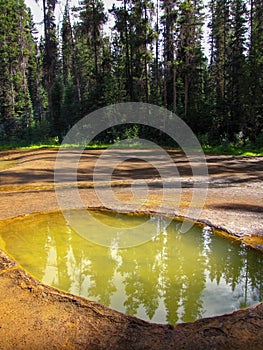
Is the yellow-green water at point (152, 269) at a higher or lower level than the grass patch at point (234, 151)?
lower

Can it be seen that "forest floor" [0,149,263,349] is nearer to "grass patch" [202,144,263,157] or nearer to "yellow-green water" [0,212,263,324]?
"yellow-green water" [0,212,263,324]

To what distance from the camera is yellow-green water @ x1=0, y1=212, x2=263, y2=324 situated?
377 centimetres

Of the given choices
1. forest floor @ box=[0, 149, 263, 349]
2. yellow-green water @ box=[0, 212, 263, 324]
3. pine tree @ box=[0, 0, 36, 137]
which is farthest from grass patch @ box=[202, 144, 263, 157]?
A: pine tree @ box=[0, 0, 36, 137]

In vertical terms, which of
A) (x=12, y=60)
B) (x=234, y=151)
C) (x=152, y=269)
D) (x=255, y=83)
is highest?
(x=12, y=60)

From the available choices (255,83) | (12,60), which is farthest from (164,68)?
(12,60)

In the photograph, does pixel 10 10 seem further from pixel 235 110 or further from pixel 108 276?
pixel 108 276

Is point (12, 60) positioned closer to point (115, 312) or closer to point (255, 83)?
point (255, 83)

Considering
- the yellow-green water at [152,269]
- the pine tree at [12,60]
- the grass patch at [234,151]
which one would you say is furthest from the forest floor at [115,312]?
the pine tree at [12,60]

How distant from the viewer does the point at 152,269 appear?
15.3 ft

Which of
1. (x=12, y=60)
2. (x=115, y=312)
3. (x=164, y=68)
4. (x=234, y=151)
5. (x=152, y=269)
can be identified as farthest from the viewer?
(x=12, y=60)

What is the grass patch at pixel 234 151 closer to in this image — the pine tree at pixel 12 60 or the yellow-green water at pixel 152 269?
the yellow-green water at pixel 152 269

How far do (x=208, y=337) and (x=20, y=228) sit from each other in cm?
441

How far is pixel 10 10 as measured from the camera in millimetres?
40000

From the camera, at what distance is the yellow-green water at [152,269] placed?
3.77 metres
